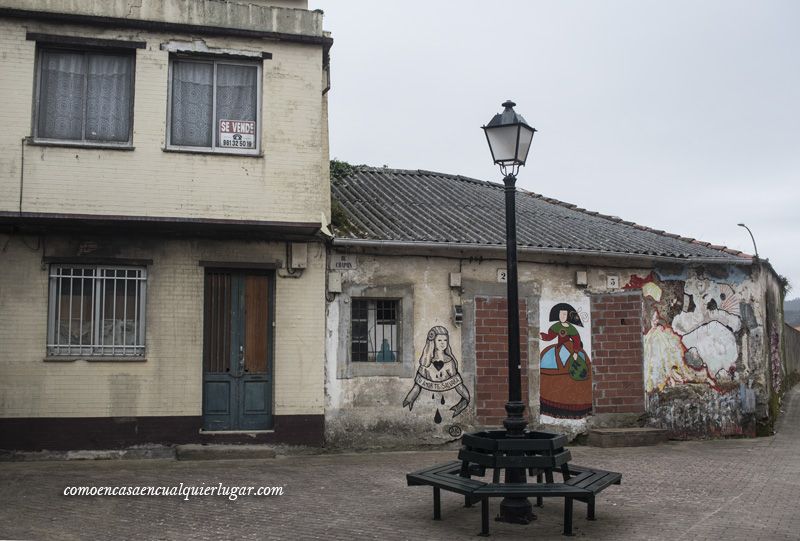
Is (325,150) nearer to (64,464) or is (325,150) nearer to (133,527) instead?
(64,464)

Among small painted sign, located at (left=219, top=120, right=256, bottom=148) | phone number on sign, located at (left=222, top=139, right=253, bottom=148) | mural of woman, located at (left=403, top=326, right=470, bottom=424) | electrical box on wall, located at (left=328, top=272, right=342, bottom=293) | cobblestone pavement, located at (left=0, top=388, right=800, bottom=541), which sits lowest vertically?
cobblestone pavement, located at (left=0, top=388, right=800, bottom=541)

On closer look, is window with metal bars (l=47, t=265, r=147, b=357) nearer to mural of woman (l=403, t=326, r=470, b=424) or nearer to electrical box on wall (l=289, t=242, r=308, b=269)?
electrical box on wall (l=289, t=242, r=308, b=269)

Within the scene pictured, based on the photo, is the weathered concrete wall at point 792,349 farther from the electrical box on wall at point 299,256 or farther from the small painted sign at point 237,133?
the small painted sign at point 237,133

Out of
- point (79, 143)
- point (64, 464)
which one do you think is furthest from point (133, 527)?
point (79, 143)

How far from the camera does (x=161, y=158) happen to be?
10.7 meters

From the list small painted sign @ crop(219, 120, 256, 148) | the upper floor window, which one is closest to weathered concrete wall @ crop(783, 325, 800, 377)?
small painted sign @ crop(219, 120, 256, 148)

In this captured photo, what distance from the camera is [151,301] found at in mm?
10977

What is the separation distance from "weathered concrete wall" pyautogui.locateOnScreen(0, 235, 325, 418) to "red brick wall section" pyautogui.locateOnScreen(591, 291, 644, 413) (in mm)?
4844

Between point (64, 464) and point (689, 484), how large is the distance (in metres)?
8.13

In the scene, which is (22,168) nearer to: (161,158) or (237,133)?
(161,158)

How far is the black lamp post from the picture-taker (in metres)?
7.10

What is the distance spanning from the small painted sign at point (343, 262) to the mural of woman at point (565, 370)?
353 centimetres

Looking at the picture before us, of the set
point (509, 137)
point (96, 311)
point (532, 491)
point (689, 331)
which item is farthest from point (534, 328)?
point (96, 311)

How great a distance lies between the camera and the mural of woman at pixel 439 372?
39.4 feet
